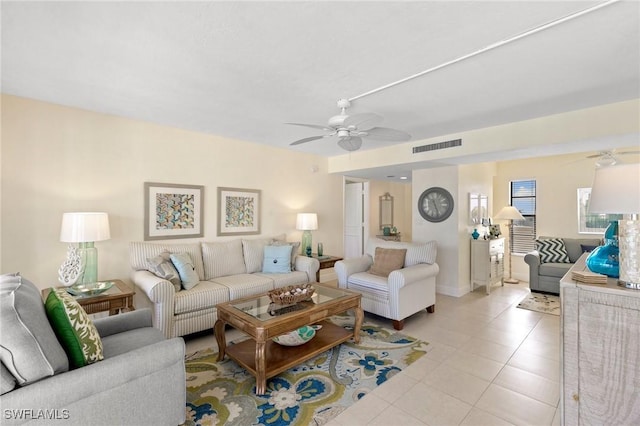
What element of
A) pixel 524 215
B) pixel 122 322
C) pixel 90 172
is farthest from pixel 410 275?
pixel 524 215

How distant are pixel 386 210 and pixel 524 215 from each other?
10.2 ft

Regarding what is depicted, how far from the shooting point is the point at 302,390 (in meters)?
2.21

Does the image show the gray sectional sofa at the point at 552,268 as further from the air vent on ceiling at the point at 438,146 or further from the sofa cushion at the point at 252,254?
the sofa cushion at the point at 252,254

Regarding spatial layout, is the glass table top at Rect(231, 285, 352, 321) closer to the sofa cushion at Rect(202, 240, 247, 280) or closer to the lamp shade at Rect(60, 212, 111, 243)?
the sofa cushion at Rect(202, 240, 247, 280)

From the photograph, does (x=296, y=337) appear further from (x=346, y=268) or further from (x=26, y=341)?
(x=26, y=341)

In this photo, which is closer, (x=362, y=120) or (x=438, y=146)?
(x=362, y=120)

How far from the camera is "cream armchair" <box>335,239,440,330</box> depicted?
3.36 m

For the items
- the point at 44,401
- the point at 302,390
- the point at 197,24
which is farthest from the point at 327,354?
the point at 197,24

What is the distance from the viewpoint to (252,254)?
13.5 ft

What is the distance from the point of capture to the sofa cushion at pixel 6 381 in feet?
3.87

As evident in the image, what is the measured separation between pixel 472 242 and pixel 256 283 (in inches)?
145

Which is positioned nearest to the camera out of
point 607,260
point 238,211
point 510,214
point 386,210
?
point 607,260

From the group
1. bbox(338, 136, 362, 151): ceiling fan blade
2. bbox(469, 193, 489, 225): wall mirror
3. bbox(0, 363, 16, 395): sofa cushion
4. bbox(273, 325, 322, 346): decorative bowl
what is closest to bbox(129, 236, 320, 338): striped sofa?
bbox(273, 325, 322, 346): decorative bowl

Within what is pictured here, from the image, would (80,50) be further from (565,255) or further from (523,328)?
(565,255)
